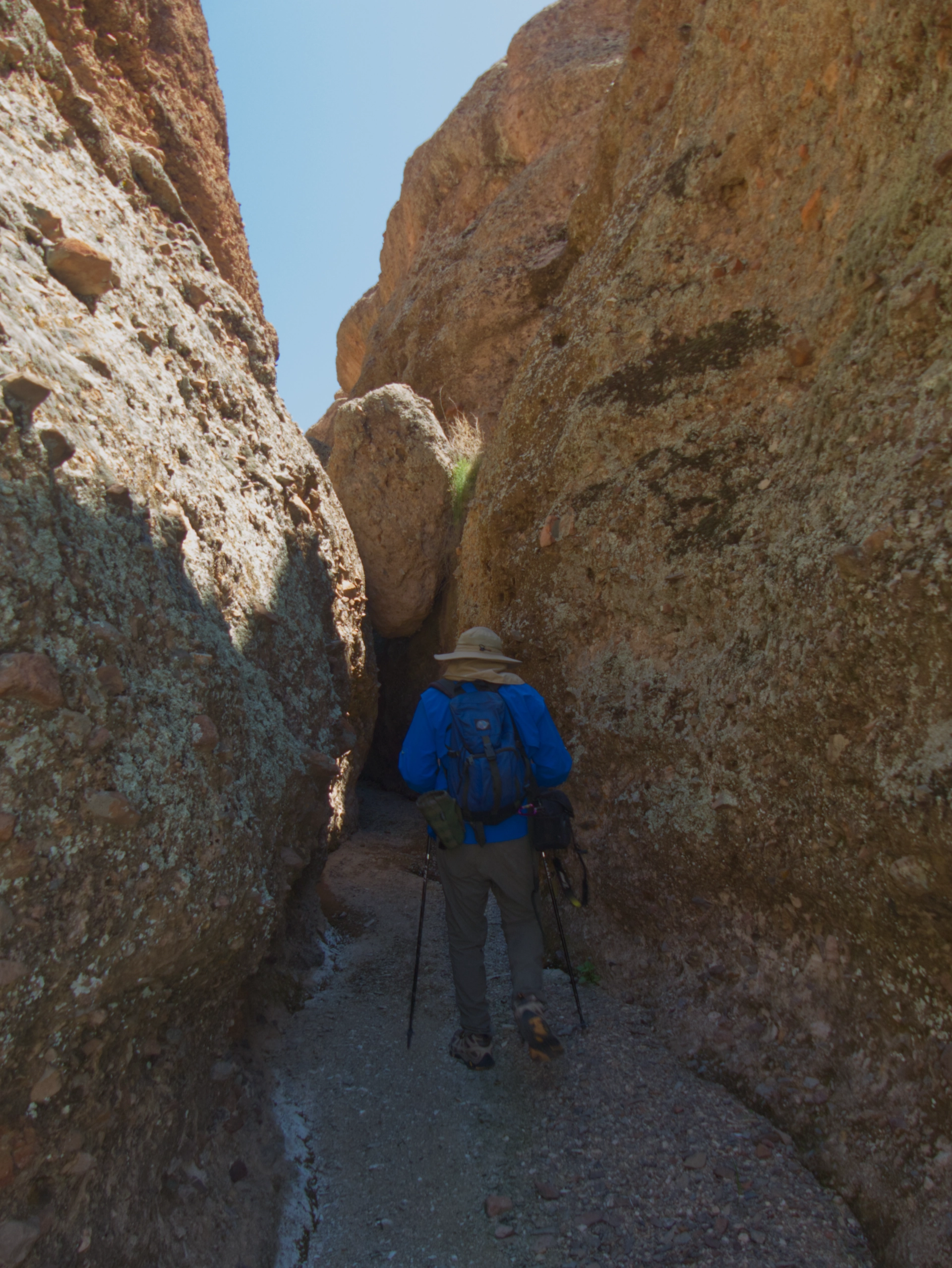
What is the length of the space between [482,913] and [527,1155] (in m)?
1.08

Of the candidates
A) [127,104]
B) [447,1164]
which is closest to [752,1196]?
[447,1164]

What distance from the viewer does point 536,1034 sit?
346 cm

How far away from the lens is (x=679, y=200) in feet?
16.5

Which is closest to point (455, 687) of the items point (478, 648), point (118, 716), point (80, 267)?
point (478, 648)

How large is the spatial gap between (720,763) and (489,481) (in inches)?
132

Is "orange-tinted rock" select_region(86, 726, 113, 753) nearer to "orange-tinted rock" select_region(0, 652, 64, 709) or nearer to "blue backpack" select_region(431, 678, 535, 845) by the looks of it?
"orange-tinted rock" select_region(0, 652, 64, 709)

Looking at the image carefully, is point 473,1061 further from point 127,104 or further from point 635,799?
point 127,104

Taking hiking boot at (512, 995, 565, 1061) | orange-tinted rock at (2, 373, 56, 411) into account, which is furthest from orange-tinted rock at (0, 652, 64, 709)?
hiking boot at (512, 995, 565, 1061)

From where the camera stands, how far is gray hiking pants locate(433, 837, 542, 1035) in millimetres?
3830

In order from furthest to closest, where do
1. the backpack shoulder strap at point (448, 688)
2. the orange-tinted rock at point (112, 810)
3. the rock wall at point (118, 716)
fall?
1. the backpack shoulder strap at point (448, 688)
2. the orange-tinted rock at point (112, 810)
3. the rock wall at point (118, 716)

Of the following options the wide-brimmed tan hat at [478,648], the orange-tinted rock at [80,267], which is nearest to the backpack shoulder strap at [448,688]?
the wide-brimmed tan hat at [478,648]

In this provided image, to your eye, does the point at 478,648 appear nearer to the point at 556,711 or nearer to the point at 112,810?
the point at 556,711

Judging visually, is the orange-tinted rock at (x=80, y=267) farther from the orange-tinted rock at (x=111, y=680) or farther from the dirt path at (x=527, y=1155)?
the dirt path at (x=527, y=1155)

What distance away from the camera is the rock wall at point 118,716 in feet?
7.31
